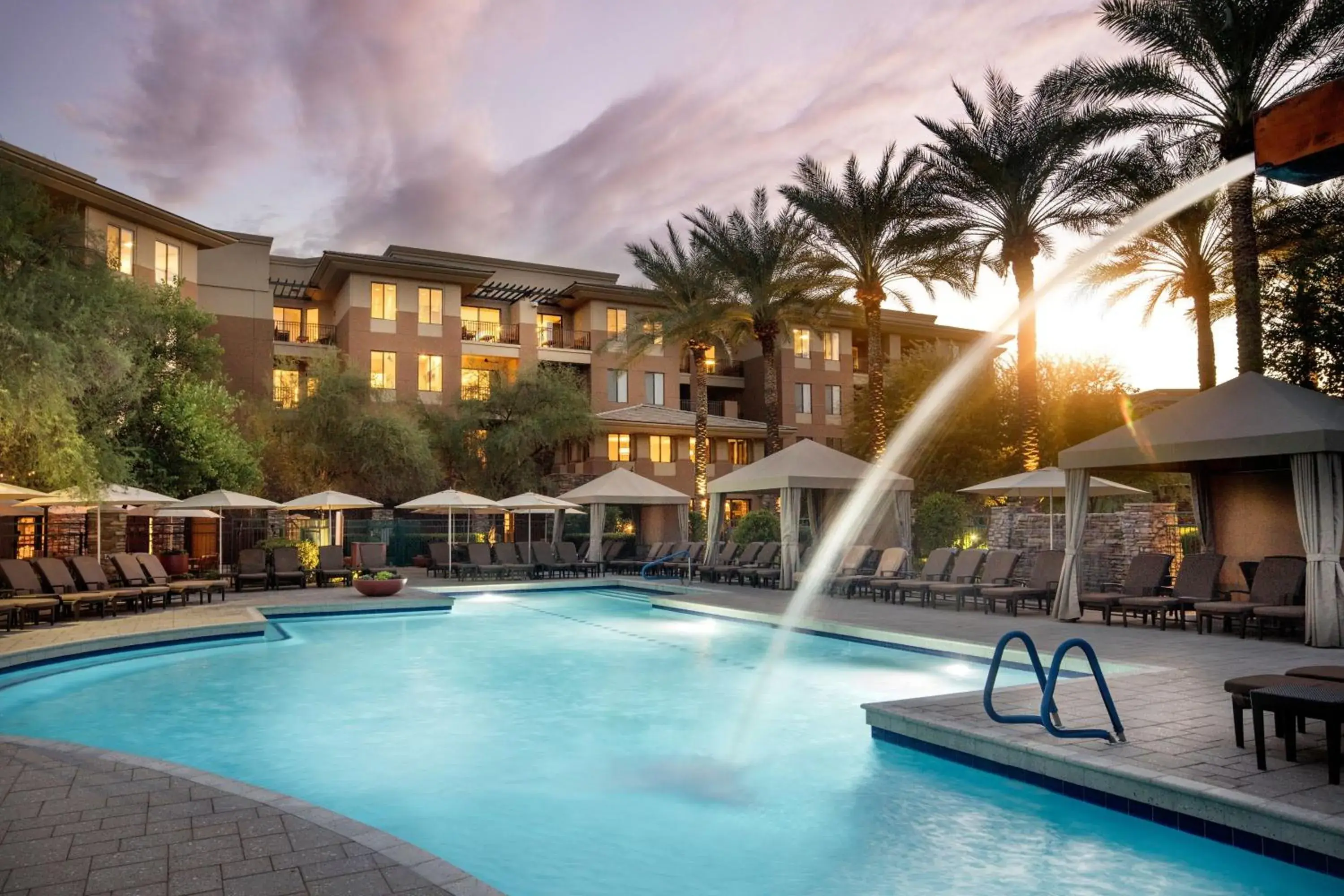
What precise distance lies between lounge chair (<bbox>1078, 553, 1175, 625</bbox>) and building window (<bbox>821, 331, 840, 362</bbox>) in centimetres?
3592

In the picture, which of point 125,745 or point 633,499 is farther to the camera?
point 633,499

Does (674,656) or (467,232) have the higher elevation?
(467,232)

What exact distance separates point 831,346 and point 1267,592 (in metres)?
38.7

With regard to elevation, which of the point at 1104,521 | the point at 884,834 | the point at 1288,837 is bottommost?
the point at 884,834

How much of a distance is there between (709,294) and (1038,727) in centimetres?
2461

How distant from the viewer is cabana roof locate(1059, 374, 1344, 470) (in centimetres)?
1102

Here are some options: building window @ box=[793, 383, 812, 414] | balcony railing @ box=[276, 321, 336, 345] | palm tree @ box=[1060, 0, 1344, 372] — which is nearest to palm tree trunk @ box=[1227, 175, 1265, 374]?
palm tree @ box=[1060, 0, 1344, 372]

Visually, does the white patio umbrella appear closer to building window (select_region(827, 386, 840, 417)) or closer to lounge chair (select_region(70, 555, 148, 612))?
lounge chair (select_region(70, 555, 148, 612))

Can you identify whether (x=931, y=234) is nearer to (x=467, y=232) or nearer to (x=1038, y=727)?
(x=1038, y=727)

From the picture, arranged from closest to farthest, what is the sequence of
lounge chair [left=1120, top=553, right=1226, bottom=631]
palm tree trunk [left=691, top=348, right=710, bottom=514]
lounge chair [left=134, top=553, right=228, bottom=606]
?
lounge chair [left=1120, top=553, right=1226, bottom=631], lounge chair [left=134, top=553, right=228, bottom=606], palm tree trunk [left=691, top=348, right=710, bottom=514]

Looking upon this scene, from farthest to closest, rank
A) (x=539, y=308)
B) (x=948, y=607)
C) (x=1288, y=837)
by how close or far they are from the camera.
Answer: (x=539, y=308) → (x=948, y=607) → (x=1288, y=837)

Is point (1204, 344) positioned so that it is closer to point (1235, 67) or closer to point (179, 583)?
point (1235, 67)

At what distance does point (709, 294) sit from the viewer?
30.3 metres

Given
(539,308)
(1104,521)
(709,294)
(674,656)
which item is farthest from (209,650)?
(539,308)
